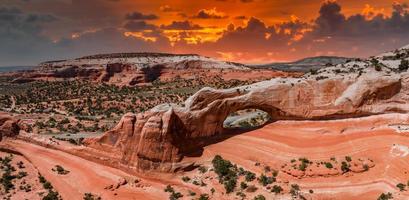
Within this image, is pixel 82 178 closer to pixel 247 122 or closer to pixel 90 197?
pixel 90 197

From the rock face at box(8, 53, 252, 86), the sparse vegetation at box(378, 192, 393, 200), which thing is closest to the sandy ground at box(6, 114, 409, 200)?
the sparse vegetation at box(378, 192, 393, 200)

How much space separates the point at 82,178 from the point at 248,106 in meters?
15.2

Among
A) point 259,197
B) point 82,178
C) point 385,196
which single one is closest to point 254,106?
point 259,197

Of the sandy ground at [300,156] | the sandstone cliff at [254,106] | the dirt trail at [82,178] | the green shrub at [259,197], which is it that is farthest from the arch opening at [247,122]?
the dirt trail at [82,178]

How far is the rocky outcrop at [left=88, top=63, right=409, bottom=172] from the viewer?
33344mm

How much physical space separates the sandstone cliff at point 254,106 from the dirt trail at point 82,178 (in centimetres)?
166

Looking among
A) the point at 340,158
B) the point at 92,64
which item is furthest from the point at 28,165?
the point at 92,64

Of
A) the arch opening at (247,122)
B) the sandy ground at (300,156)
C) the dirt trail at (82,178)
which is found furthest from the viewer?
the arch opening at (247,122)

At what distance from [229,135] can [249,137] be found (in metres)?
1.85

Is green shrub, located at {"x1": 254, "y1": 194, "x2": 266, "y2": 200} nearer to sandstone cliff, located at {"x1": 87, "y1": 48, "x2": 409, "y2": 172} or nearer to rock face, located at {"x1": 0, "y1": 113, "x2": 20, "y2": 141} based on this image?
sandstone cliff, located at {"x1": 87, "y1": 48, "x2": 409, "y2": 172}

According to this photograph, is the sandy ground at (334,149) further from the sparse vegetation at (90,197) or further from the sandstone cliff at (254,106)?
the sparse vegetation at (90,197)

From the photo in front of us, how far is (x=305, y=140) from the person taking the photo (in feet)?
112

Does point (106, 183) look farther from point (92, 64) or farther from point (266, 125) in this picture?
point (92, 64)

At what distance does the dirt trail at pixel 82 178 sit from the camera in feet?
112
